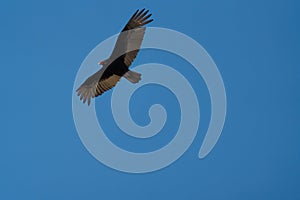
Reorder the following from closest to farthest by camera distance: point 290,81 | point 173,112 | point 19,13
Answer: point 19,13 → point 173,112 → point 290,81

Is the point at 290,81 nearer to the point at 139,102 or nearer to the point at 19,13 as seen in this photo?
the point at 139,102

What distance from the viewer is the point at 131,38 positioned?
5.07 feet

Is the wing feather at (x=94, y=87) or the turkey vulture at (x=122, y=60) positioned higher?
the turkey vulture at (x=122, y=60)

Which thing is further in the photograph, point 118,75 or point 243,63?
point 243,63

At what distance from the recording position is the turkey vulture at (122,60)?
1526mm

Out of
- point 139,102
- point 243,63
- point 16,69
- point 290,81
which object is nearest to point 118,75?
point 139,102

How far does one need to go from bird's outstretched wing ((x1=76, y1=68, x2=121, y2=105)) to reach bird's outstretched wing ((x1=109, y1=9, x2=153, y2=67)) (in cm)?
8

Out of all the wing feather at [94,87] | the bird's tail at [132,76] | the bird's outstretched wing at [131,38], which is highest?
the bird's outstretched wing at [131,38]

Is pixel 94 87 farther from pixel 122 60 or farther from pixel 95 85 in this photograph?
pixel 122 60

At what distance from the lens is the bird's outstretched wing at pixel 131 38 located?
1533mm

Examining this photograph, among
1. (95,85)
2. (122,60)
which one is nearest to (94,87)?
(95,85)

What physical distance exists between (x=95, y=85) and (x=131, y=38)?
0.77 feet

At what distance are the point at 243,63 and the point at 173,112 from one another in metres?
0.38

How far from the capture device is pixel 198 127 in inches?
63.5
